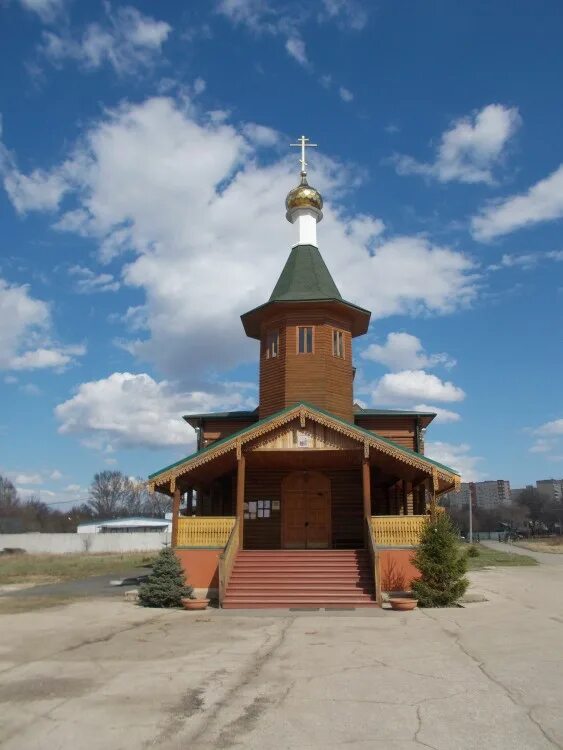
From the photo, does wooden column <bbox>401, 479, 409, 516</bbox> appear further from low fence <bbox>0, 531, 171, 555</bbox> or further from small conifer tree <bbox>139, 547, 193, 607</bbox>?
low fence <bbox>0, 531, 171, 555</bbox>

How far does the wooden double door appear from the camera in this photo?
68.0 ft

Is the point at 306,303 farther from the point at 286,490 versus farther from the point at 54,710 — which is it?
the point at 54,710

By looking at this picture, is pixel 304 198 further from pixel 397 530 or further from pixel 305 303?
pixel 397 530

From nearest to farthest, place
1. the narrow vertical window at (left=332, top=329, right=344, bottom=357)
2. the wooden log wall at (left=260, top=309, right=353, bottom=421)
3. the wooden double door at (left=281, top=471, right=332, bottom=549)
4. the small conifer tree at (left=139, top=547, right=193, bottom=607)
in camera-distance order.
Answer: the small conifer tree at (left=139, top=547, right=193, bottom=607)
the wooden double door at (left=281, top=471, right=332, bottom=549)
the wooden log wall at (left=260, top=309, right=353, bottom=421)
the narrow vertical window at (left=332, top=329, right=344, bottom=357)

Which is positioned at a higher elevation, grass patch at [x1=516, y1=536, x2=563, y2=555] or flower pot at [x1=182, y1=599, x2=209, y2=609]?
flower pot at [x1=182, y1=599, x2=209, y2=609]

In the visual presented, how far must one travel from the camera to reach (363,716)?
615 centimetres

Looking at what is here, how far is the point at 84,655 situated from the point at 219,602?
6.48m

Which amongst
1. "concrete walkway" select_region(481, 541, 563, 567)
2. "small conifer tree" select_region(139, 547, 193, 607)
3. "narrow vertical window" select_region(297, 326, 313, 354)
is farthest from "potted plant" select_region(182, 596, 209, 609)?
"concrete walkway" select_region(481, 541, 563, 567)

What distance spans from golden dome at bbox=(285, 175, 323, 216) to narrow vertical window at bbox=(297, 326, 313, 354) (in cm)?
636

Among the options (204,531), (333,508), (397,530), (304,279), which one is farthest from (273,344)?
(397,530)

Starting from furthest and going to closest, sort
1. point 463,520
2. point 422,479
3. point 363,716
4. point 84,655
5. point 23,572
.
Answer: point 463,520 → point 23,572 → point 422,479 → point 84,655 → point 363,716

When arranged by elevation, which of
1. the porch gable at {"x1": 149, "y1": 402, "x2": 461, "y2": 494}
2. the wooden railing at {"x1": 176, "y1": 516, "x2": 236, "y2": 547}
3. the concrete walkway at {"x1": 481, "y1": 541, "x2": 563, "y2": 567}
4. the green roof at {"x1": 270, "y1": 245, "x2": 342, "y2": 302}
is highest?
the green roof at {"x1": 270, "y1": 245, "x2": 342, "y2": 302}

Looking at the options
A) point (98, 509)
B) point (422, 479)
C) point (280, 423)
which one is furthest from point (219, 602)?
point (98, 509)

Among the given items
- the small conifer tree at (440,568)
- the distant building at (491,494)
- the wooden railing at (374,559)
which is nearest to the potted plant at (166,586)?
the wooden railing at (374,559)
